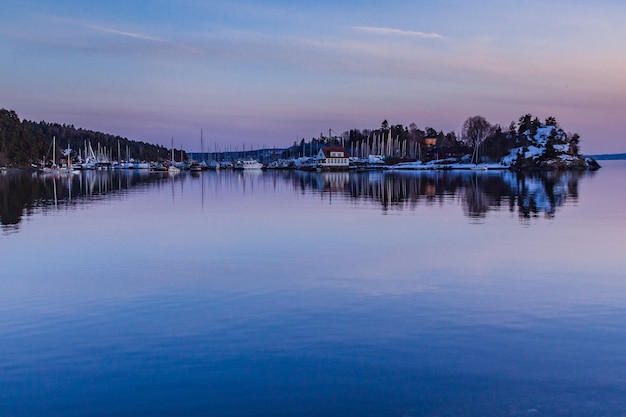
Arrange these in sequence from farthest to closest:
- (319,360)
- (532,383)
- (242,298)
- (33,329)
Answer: (242,298), (33,329), (319,360), (532,383)

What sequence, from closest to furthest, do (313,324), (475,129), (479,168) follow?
(313,324)
(479,168)
(475,129)

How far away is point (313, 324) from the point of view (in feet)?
37.0

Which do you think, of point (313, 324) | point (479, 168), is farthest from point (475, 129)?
point (313, 324)

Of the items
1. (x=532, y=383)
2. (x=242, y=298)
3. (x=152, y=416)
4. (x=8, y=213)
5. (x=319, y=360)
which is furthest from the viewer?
(x=8, y=213)

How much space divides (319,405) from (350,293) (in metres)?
6.29

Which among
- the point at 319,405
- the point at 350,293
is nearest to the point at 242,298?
the point at 350,293

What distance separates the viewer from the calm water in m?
7.90

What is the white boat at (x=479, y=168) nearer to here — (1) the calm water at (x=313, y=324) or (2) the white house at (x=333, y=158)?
(2) the white house at (x=333, y=158)

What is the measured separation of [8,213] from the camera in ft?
108

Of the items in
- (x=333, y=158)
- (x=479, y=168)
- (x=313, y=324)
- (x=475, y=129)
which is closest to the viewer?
(x=313, y=324)

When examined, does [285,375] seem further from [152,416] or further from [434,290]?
[434,290]

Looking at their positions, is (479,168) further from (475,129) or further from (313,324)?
(313,324)

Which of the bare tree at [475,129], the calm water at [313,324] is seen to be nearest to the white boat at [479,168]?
the bare tree at [475,129]

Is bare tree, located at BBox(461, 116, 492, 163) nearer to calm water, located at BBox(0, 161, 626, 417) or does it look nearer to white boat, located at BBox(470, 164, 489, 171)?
white boat, located at BBox(470, 164, 489, 171)
